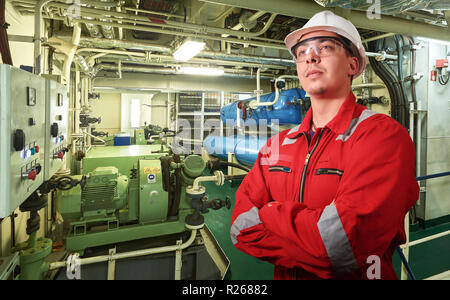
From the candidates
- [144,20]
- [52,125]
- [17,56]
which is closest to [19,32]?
[17,56]

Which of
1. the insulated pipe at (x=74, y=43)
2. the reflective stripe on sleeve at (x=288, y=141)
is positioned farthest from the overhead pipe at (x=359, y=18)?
the insulated pipe at (x=74, y=43)

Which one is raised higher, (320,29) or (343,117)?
(320,29)

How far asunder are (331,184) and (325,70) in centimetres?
43

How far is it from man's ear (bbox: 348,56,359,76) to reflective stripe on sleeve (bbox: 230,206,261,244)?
2.26ft

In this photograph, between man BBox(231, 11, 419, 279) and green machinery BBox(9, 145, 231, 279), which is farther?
green machinery BBox(9, 145, 231, 279)

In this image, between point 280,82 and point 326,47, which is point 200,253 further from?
point 280,82

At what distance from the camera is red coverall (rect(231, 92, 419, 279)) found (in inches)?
29.4

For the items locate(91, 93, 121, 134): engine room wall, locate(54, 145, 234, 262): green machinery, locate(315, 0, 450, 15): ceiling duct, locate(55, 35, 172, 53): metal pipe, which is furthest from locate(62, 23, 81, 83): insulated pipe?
locate(91, 93, 121, 134): engine room wall

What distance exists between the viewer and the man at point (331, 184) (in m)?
0.75

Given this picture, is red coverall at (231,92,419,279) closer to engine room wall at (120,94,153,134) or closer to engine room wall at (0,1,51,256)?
engine room wall at (0,1,51,256)

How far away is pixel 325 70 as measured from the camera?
914 mm

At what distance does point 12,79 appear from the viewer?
994 mm

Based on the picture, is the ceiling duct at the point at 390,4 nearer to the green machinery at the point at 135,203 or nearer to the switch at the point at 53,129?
the green machinery at the point at 135,203

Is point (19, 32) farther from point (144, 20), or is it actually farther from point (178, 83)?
point (178, 83)
